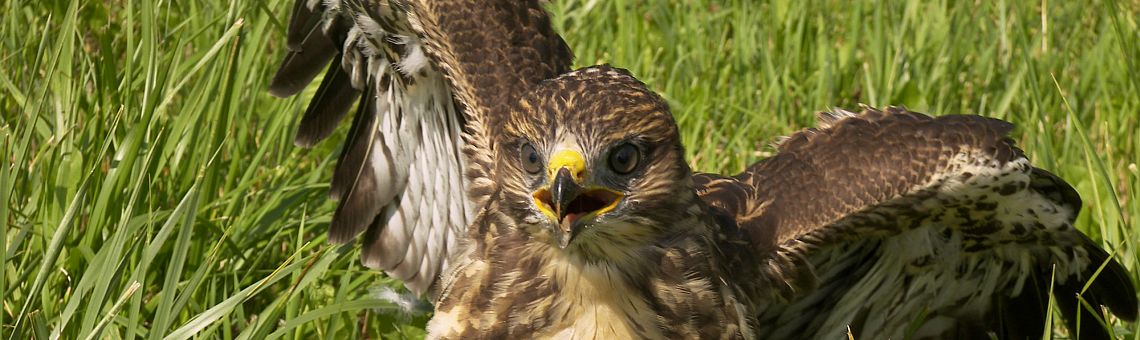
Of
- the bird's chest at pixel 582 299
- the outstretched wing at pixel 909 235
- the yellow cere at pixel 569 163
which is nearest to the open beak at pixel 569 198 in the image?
the yellow cere at pixel 569 163

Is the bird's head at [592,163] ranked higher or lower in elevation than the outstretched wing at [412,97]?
higher

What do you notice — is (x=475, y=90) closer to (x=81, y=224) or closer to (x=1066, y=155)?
(x=81, y=224)

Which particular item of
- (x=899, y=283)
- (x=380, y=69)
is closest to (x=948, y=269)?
(x=899, y=283)

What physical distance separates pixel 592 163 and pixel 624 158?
13 centimetres

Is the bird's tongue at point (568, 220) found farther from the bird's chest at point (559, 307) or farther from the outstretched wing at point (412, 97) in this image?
the outstretched wing at point (412, 97)

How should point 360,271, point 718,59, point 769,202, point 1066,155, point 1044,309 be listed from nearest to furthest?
point 769,202, point 1044,309, point 360,271, point 1066,155, point 718,59

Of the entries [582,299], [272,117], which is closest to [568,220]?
[582,299]

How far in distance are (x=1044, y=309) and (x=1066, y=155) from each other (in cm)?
158

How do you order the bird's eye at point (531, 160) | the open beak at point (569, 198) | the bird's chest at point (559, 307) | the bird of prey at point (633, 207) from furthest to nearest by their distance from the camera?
the bird's chest at point (559, 307)
the bird of prey at point (633, 207)
the bird's eye at point (531, 160)
the open beak at point (569, 198)

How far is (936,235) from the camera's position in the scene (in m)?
4.50

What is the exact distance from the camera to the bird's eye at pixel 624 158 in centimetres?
338

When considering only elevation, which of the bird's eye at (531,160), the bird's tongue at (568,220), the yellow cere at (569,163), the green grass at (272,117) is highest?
the yellow cere at (569,163)

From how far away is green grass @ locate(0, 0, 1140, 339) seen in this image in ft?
13.1

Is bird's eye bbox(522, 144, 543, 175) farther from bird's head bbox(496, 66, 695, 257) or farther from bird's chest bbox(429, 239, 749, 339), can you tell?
bird's chest bbox(429, 239, 749, 339)
